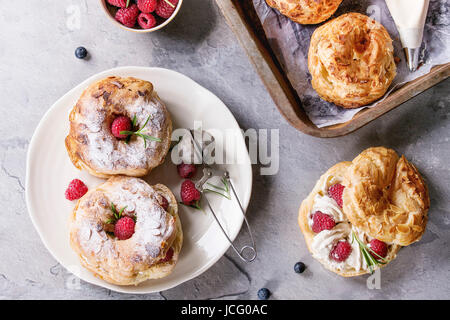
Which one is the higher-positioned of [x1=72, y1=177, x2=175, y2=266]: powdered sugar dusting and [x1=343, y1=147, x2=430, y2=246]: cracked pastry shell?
[x1=72, y1=177, x2=175, y2=266]: powdered sugar dusting

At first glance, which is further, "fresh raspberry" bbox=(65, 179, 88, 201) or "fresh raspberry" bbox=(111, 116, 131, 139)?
"fresh raspberry" bbox=(65, 179, 88, 201)

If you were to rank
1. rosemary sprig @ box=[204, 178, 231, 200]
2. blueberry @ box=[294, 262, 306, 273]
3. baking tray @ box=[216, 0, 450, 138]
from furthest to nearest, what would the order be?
blueberry @ box=[294, 262, 306, 273] → rosemary sprig @ box=[204, 178, 231, 200] → baking tray @ box=[216, 0, 450, 138]

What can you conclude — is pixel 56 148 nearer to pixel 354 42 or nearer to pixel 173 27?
pixel 173 27

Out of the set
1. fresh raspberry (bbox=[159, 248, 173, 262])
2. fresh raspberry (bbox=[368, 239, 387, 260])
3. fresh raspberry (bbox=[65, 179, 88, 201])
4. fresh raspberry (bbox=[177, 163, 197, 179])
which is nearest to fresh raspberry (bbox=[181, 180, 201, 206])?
fresh raspberry (bbox=[177, 163, 197, 179])

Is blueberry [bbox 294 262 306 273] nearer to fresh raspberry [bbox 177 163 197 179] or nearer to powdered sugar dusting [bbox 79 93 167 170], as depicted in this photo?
fresh raspberry [bbox 177 163 197 179]

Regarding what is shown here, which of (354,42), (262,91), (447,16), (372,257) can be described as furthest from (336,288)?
(447,16)

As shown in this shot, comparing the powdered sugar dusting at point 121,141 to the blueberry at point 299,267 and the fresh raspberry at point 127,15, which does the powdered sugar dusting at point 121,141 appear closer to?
the fresh raspberry at point 127,15

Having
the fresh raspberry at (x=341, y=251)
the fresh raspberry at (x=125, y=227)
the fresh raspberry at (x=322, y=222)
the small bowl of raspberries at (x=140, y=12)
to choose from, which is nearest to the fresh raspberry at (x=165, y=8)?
the small bowl of raspberries at (x=140, y=12)
